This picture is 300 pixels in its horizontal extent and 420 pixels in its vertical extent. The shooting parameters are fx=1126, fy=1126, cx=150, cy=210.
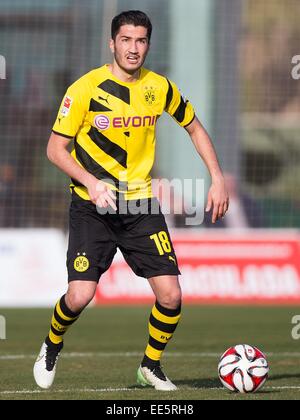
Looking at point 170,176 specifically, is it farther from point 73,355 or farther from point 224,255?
point 73,355

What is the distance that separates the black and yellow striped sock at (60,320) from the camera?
7.75 metres

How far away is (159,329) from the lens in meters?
7.90

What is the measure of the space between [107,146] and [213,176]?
767 millimetres

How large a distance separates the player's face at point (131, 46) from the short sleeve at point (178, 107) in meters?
0.42

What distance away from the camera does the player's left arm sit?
25.1 feet

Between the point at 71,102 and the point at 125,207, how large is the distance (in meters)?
0.83

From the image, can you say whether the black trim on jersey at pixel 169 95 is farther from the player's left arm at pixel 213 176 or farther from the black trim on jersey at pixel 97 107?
the black trim on jersey at pixel 97 107

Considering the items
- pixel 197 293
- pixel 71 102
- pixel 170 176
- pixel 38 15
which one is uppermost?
pixel 38 15

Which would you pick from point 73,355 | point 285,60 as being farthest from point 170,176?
point 73,355

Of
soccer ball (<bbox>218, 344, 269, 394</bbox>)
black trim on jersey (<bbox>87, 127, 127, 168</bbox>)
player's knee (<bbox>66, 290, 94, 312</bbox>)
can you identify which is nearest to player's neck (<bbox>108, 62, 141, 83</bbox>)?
black trim on jersey (<bbox>87, 127, 127, 168</bbox>)

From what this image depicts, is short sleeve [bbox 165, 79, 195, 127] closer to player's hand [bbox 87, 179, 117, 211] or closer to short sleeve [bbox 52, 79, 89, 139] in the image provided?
short sleeve [bbox 52, 79, 89, 139]

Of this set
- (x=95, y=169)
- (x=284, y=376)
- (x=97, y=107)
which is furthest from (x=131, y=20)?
(x=284, y=376)

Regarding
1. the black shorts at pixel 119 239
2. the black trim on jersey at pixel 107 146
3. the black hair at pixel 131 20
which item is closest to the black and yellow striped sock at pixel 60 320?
the black shorts at pixel 119 239

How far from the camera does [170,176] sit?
20.2 meters
